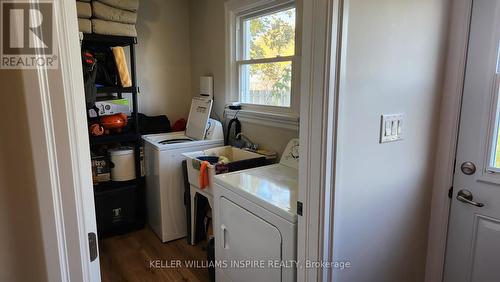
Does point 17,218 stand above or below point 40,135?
below

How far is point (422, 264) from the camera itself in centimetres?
166

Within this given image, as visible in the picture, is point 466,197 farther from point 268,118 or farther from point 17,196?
point 17,196

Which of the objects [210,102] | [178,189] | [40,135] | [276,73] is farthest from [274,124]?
[40,135]

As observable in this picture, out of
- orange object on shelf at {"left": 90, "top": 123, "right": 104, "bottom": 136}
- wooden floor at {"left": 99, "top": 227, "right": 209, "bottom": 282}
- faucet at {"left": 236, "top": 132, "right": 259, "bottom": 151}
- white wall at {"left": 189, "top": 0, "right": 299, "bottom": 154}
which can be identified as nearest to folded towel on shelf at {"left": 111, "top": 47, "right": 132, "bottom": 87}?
orange object on shelf at {"left": 90, "top": 123, "right": 104, "bottom": 136}

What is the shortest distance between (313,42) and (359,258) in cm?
94

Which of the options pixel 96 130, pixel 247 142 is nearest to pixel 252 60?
pixel 247 142

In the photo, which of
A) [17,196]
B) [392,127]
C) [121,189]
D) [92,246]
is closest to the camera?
[17,196]

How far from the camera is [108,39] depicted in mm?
2555

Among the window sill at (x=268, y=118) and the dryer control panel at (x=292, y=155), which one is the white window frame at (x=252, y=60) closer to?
the window sill at (x=268, y=118)

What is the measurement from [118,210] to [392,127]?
2.49 meters

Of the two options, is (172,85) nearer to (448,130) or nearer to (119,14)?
(119,14)

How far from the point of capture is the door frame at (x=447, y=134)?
1406mm

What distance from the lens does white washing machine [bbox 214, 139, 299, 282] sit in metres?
1.38

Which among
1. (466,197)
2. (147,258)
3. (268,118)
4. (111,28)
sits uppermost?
(111,28)
